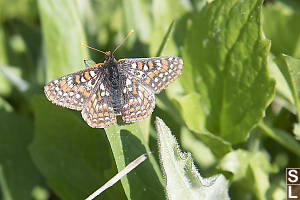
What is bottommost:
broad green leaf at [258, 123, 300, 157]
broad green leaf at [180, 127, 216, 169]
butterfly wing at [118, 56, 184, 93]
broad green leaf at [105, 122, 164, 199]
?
broad green leaf at [180, 127, 216, 169]

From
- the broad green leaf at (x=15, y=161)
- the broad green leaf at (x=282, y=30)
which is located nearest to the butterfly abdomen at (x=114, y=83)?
the broad green leaf at (x=15, y=161)

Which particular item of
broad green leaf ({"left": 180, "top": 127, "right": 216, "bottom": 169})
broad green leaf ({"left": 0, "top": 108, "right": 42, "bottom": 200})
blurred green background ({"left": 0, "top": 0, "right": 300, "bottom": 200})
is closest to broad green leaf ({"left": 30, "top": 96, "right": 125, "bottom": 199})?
blurred green background ({"left": 0, "top": 0, "right": 300, "bottom": 200})

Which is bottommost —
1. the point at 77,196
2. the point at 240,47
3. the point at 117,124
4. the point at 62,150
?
the point at 77,196

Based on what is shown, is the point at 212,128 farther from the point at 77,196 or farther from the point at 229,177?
the point at 77,196

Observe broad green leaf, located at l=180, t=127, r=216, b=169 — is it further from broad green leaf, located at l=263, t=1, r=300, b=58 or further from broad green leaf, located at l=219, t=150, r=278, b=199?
broad green leaf, located at l=263, t=1, r=300, b=58

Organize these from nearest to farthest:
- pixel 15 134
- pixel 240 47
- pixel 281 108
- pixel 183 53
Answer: pixel 240 47
pixel 183 53
pixel 281 108
pixel 15 134

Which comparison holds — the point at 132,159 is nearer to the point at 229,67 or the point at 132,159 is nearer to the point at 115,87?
the point at 115,87

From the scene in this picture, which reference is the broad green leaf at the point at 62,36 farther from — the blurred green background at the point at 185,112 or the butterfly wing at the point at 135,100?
the butterfly wing at the point at 135,100

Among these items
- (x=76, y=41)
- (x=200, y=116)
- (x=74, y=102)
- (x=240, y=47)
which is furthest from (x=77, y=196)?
(x=240, y=47)
